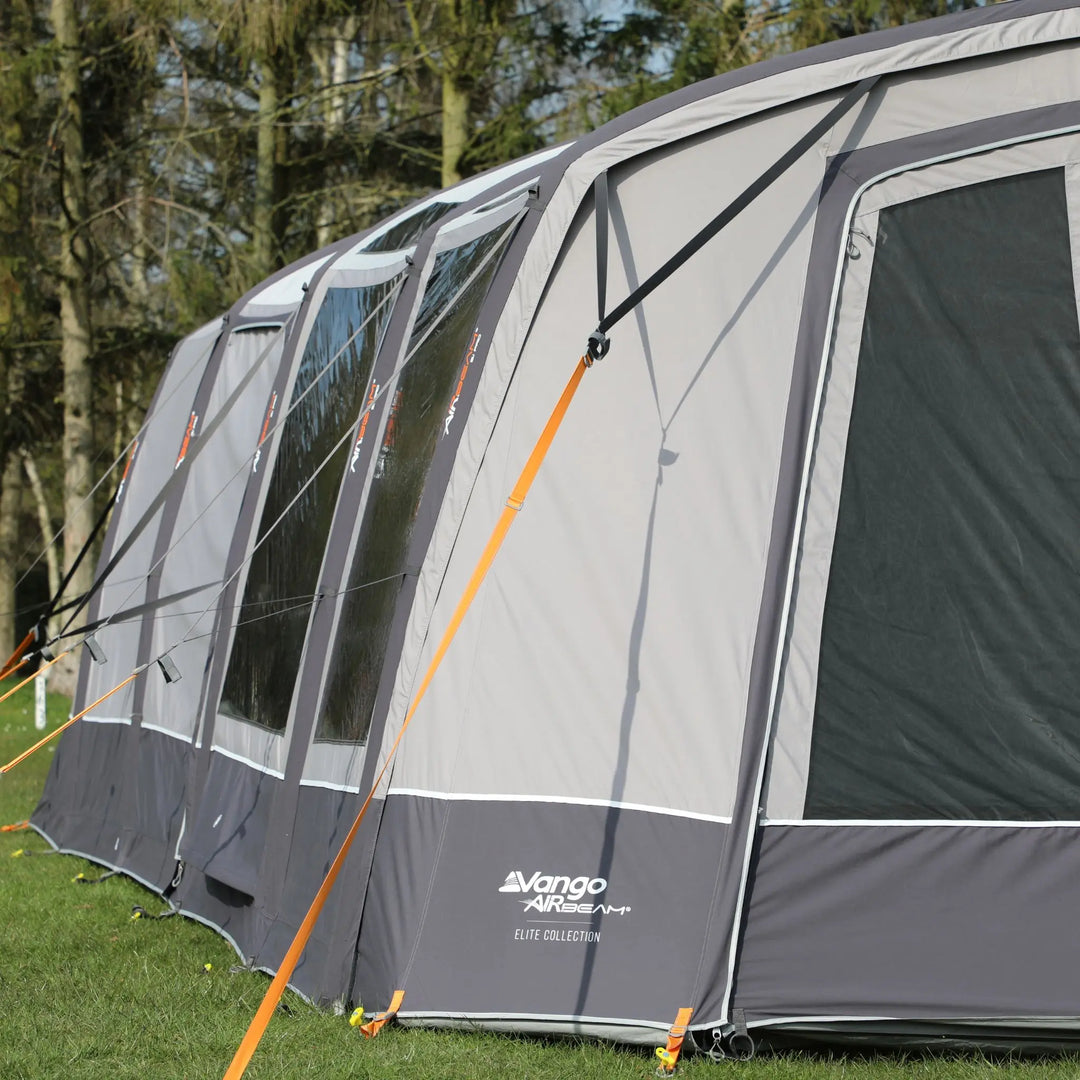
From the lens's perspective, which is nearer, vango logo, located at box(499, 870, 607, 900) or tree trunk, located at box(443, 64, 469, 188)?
vango logo, located at box(499, 870, 607, 900)

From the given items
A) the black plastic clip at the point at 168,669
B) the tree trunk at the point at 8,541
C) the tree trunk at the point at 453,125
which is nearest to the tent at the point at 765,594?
the black plastic clip at the point at 168,669

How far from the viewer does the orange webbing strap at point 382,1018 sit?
439cm

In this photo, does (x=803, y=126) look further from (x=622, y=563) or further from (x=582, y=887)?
(x=582, y=887)

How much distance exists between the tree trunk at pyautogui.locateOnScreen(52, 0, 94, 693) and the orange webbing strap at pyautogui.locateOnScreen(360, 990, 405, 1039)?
11.0 metres

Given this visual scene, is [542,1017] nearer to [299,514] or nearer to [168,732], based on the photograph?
[299,514]

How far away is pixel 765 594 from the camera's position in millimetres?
4500

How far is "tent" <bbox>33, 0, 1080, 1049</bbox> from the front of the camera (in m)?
4.36

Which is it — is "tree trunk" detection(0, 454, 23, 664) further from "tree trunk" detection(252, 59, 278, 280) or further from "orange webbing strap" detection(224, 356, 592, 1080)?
"orange webbing strap" detection(224, 356, 592, 1080)

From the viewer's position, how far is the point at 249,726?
6.31m

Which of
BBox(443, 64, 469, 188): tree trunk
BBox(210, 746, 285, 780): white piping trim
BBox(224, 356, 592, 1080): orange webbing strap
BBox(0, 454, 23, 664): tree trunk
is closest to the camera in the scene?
BBox(224, 356, 592, 1080): orange webbing strap

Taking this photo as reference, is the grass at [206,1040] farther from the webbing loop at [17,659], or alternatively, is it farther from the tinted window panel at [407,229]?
the tinted window panel at [407,229]

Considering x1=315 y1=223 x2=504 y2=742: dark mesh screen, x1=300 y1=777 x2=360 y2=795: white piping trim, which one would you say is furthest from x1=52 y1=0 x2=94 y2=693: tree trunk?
x1=300 y1=777 x2=360 y2=795: white piping trim

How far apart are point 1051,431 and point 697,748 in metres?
1.40

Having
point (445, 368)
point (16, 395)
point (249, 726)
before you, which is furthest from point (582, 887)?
point (16, 395)
